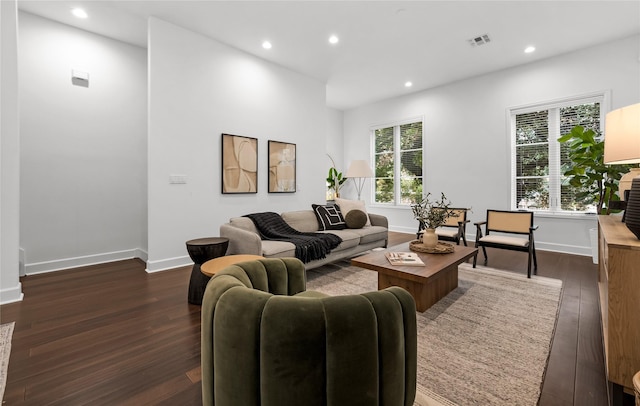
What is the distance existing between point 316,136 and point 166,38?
2.84 m

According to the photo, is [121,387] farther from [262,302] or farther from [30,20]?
[30,20]

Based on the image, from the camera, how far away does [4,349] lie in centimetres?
188

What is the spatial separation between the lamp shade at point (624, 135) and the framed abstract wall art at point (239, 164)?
159 inches

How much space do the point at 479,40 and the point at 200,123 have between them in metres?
4.20

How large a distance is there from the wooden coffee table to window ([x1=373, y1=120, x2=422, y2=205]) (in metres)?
3.72

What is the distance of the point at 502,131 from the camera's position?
16.9 ft

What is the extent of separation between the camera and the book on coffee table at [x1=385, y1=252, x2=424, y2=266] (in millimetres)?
2541

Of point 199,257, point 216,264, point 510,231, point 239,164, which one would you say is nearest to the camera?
point 216,264

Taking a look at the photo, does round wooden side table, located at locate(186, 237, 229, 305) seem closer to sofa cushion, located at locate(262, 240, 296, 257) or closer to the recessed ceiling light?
sofa cushion, located at locate(262, 240, 296, 257)

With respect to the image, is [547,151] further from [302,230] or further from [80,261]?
[80,261]

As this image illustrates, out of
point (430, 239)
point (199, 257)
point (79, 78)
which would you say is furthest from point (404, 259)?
point (79, 78)

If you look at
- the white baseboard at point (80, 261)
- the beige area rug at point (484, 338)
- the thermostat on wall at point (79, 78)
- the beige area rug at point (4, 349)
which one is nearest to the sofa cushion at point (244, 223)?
the beige area rug at point (484, 338)

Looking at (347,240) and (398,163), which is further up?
(398,163)

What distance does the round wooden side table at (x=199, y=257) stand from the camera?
8.59 feet
